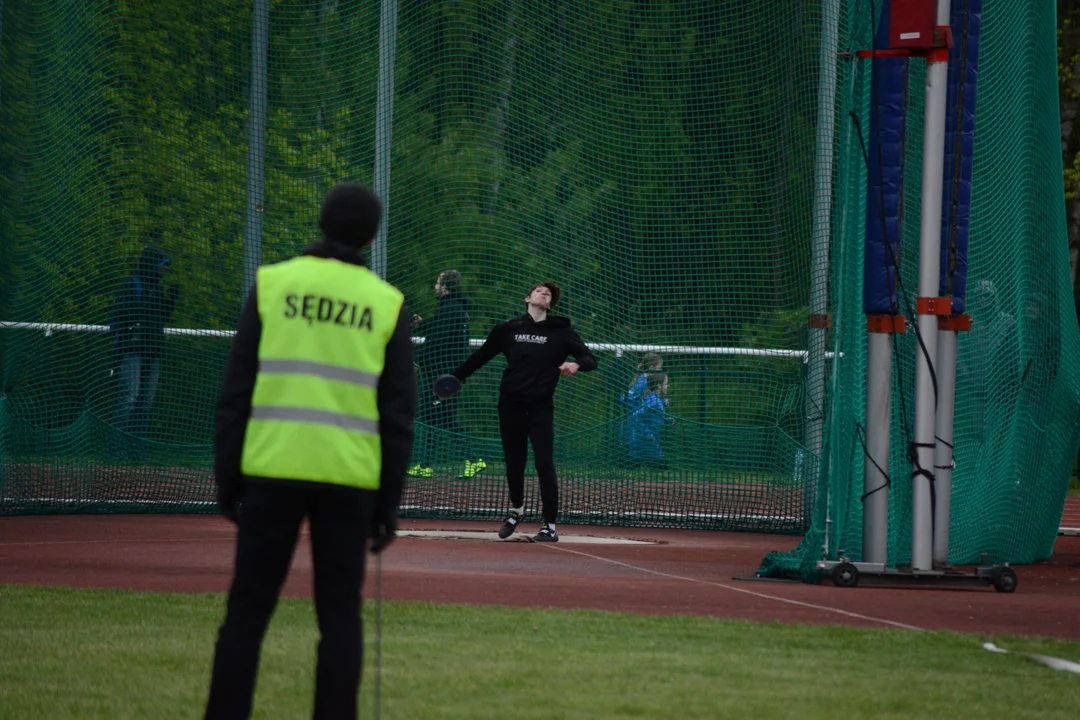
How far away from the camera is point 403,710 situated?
574 centimetres

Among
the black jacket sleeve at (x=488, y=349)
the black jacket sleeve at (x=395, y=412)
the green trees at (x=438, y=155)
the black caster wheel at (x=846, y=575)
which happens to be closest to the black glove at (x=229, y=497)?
the black jacket sleeve at (x=395, y=412)

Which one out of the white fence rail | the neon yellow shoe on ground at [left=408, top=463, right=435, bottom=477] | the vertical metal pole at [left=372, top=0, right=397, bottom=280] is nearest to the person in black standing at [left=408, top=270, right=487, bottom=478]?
the neon yellow shoe on ground at [left=408, top=463, right=435, bottom=477]

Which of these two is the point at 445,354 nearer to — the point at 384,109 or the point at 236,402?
the point at 384,109

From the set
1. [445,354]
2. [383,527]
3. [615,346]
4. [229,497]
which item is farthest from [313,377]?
[445,354]

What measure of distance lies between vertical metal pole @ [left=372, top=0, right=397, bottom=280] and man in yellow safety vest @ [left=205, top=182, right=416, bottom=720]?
10086mm

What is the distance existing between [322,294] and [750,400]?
446 inches

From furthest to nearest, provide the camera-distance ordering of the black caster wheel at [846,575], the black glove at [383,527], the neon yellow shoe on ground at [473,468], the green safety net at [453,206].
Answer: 1. the neon yellow shoe on ground at [473,468]
2. the green safety net at [453,206]
3. the black caster wheel at [846,575]
4. the black glove at [383,527]

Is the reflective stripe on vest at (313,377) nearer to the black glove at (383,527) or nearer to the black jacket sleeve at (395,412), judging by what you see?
the black jacket sleeve at (395,412)

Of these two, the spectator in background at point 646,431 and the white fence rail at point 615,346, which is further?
the spectator in background at point 646,431

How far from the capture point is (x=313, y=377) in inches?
183

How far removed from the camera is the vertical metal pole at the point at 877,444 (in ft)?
32.8

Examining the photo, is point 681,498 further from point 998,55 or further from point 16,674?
point 16,674

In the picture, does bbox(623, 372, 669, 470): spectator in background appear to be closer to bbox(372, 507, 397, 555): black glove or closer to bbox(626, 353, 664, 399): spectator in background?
bbox(626, 353, 664, 399): spectator in background

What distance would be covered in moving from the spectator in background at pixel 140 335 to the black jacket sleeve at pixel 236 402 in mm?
10227
